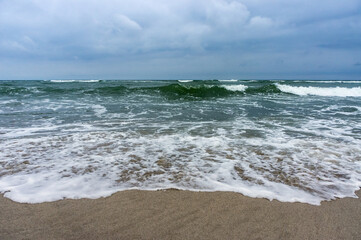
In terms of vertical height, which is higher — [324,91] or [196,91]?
[196,91]

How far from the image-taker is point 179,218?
226 cm

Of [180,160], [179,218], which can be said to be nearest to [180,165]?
[180,160]

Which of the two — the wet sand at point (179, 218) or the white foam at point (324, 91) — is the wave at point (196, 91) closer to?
the white foam at point (324, 91)

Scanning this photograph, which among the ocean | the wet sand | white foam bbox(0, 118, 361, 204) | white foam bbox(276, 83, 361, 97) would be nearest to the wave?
white foam bbox(276, 83, 361, 97)

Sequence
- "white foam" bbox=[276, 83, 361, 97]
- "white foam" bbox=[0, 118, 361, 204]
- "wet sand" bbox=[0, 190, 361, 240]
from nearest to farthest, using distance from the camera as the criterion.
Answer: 1. "wet sand" bbox=[0, 190, 361, 240]
2. "white foam" bbox=[0, 118, 361, 204]
3. "white foam" bbox=[276, 83, 361, 97]

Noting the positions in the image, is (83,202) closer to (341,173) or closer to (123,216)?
(123,216)

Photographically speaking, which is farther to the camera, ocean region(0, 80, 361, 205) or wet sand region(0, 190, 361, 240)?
ocean region(0, 80, 361, 205)

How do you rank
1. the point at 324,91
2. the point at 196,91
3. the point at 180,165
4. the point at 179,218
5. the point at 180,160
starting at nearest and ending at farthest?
the point at 179,218 → the point at 180,165 → the point at 180,160 → the point at 196,91 → the point at 324,91

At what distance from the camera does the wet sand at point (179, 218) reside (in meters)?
2.04

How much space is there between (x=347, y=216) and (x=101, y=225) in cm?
242

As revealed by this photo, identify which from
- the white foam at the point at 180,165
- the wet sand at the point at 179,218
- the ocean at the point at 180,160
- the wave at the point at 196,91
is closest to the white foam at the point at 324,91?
the wave at the point at 196,91

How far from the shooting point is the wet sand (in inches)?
80.3

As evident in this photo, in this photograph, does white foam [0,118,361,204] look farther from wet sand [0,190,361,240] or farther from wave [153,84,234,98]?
wave [153,84,234,98]

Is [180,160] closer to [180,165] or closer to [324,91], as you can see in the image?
[180,165]
